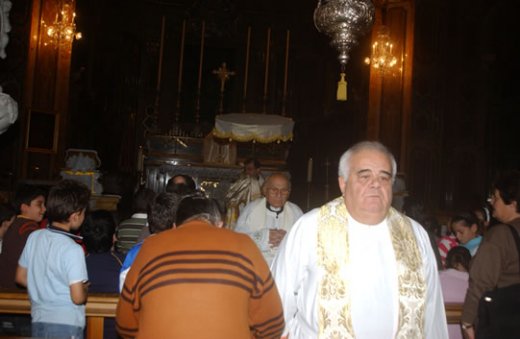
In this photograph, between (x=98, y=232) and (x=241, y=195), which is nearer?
(x=98, y=232)

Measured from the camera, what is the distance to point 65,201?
2814 mm

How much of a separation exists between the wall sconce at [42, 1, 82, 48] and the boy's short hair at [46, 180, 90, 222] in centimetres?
828

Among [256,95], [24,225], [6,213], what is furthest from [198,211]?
[256,95]

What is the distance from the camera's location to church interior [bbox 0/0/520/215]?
10430 millimetres

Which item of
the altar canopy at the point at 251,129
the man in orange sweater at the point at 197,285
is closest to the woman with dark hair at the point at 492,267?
the man in orange sweater at the point at 197,285

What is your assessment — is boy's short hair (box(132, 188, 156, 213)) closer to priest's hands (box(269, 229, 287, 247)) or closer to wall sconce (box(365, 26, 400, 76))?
priest's hands (box(269, 229, 287, 247))

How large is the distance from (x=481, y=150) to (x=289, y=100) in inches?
285

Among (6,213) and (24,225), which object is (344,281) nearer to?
(24,225)

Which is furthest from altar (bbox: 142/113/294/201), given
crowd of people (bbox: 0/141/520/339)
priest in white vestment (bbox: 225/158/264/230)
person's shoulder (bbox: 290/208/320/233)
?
person's shoulder (bbox: 290/208/320/233)

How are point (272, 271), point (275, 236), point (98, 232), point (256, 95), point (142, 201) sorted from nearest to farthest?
point (272, 271) → point (98, 232) → point (142, 201) → point (275, 236) → point (256, 95)

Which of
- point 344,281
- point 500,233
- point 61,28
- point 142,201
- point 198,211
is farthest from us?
point 61,28

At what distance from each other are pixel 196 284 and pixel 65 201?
1.33 meters

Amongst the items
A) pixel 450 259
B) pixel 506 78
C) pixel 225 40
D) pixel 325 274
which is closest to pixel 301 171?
pixel 225 40

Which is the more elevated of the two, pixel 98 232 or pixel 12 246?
pixel 98 232
